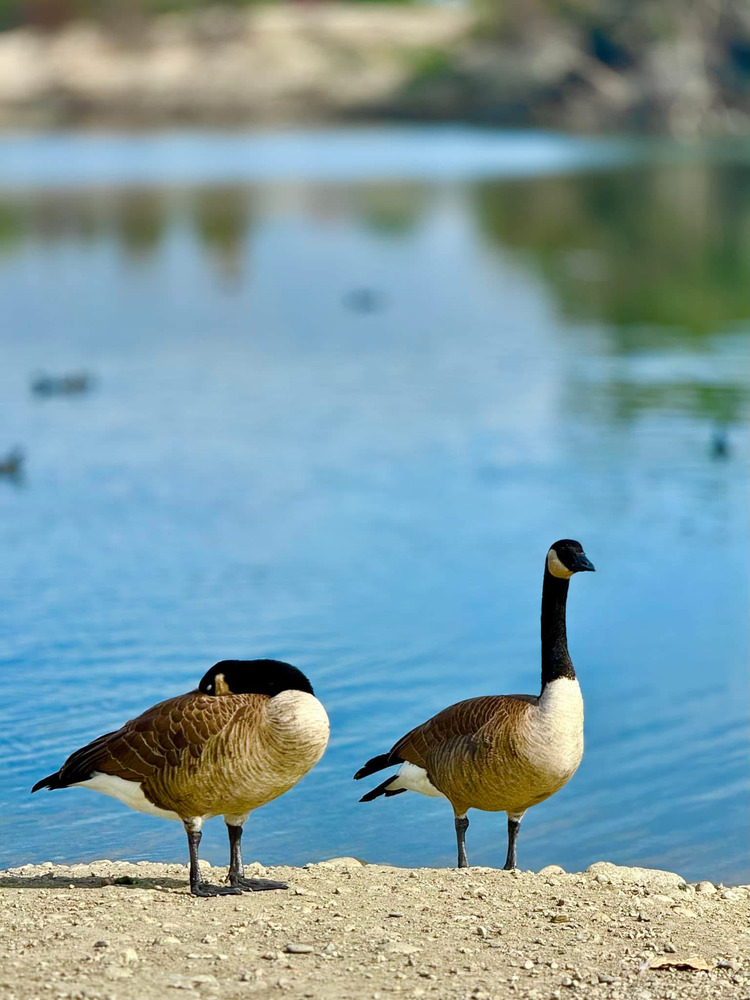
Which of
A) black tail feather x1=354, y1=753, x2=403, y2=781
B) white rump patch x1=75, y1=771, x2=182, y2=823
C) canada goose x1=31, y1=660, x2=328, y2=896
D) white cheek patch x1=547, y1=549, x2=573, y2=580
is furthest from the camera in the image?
black tail feather x1=354, y1=753, x2=403, y2=781

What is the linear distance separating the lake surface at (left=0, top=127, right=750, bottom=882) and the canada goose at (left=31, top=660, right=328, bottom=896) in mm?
1063

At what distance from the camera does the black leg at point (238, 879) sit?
5.70 meters

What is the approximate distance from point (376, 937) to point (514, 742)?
3.41 ft

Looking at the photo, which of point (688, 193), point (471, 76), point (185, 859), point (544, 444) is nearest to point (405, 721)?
point (185, 859)

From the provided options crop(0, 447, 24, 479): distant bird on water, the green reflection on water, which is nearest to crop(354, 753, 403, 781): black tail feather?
crop(0, 447, 24, 479): distant bird on water

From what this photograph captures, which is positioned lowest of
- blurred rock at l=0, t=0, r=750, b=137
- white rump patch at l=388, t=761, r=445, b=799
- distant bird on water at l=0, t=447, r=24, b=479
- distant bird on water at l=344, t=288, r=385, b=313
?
blurred rock at l=0, t=0, r=750, b=137

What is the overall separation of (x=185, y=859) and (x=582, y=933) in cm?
207

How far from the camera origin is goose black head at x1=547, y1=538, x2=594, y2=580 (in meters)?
6.16

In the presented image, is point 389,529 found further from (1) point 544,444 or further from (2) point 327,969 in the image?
(2) point 327,969

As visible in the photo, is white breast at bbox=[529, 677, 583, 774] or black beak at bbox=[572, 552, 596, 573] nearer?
white breast at bbox=[529, 677, 583, 774]

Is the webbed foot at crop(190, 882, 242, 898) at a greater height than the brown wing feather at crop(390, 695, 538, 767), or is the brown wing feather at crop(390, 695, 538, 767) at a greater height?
the brown wing feather at crop(390, 695, 538, 767)

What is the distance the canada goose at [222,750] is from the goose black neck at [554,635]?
98 centimetres

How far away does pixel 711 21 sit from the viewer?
92188 millimetres

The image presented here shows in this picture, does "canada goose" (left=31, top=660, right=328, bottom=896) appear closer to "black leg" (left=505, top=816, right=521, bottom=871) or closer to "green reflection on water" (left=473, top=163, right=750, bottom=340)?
"black leg" (left=505, top=816, right=521, bottom=871)
